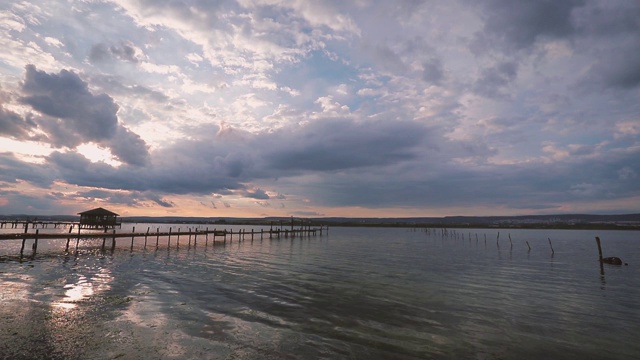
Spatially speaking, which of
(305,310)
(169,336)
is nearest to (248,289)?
(305,310)

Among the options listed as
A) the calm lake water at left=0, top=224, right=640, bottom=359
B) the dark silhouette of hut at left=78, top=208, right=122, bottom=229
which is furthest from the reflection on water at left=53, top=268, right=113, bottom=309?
the dark silhouette of hut at left=78, top=208, right=122, bottom=229

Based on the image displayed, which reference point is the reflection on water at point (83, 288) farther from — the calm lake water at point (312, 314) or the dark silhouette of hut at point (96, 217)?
the dark silhouette of hut at point (96, 217)

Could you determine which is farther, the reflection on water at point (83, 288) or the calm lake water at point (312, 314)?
the reflection on water at point (83, 288)

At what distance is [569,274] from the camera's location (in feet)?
91.9

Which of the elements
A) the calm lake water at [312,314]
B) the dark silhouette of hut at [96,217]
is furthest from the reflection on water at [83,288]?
the dark silhouette of hut at [96,217]

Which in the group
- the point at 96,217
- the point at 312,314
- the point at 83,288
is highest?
the point at 96,217

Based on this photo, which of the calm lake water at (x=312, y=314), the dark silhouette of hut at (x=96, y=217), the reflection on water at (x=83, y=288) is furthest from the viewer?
the dark silhouette of hut at (x=96, y=217)

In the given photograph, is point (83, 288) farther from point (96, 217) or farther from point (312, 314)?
point (96, 217)

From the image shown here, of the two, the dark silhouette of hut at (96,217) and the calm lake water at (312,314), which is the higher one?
the dark silhouette of hut at (96,217)

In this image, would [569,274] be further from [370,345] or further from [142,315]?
[142,315]

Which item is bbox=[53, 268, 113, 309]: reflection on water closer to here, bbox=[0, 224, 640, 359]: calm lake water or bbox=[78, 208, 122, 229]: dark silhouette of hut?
bbox=[0, 224, 640, 359]: calm lake water

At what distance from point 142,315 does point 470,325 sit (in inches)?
546

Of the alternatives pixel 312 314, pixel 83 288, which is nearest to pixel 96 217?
A: pixel 83 288

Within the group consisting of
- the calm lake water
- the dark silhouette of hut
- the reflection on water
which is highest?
the dark silhouette of hut
